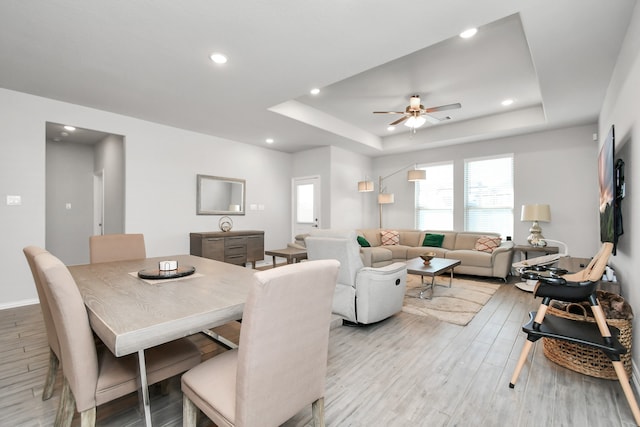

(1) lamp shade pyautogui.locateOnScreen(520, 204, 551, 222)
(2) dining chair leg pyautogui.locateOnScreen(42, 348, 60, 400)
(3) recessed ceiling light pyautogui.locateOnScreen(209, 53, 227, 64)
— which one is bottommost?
(2) dining chair leg pyautogui.locateOnScreen(42, 348, 60, 400)

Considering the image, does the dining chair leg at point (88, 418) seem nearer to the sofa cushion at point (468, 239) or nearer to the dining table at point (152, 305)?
the dining table at point (152, 305)

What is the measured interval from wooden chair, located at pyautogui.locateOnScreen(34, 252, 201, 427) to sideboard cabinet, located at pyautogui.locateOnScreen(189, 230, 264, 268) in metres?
3.56

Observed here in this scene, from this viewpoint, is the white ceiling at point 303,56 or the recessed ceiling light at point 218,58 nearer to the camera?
the white ceiling at point 303,56

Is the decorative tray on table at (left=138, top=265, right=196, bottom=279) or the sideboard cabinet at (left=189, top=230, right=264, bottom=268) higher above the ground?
the decorative tray on table at (left=138, top=265, right=196, bottom=279)

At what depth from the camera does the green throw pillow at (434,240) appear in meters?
5.99

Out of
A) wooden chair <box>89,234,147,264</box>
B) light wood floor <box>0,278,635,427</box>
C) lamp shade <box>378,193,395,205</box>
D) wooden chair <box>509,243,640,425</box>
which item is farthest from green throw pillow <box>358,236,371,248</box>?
wooden chair <box>89,234,147,264</box>

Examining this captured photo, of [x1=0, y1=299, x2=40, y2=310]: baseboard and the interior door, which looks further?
the interior door

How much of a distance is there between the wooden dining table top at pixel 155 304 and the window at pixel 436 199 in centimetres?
554

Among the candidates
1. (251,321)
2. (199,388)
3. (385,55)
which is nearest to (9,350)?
(199,388)

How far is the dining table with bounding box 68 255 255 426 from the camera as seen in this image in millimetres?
1065

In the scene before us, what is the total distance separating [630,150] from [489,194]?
3841 millimetres

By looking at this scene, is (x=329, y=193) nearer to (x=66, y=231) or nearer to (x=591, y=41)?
(x=591, y=41)

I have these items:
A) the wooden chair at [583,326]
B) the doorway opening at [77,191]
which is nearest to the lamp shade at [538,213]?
the wooden chair at [583,326]

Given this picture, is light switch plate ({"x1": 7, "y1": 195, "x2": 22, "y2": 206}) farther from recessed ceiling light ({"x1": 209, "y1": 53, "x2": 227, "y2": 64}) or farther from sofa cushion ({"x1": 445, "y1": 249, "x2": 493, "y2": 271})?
sofa cushion ({"x1": 445, "y1": 249, "x2": 493, "y2": 271})
